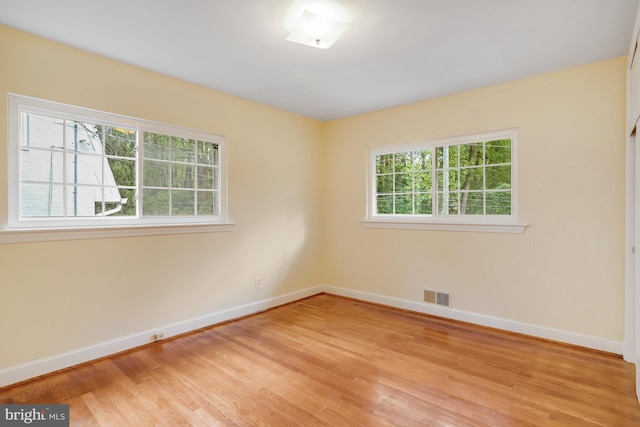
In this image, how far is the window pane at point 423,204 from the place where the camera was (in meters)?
3.79

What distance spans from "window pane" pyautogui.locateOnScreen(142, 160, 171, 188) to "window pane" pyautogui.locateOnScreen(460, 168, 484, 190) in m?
3.09

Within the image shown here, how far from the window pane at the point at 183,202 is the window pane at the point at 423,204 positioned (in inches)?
101

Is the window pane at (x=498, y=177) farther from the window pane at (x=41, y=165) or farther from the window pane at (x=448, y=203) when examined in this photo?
the window pane at (x=41, y=165)

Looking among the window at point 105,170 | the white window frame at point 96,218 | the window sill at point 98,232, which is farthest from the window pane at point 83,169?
the window sill at point 98,232

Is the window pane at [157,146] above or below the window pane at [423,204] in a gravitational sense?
above

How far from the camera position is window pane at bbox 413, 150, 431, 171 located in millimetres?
3791

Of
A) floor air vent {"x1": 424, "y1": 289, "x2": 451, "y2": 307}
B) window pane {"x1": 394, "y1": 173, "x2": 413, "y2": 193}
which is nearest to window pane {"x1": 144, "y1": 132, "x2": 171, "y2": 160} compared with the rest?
window pane {"x1": 394, "y1": 173, "x2": 413, "y2": 193}

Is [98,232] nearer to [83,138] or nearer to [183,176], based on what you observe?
[83,138]

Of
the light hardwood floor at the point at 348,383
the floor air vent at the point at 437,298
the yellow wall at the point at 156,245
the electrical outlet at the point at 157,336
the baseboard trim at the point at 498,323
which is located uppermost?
the yellow wall at the point at 156,245

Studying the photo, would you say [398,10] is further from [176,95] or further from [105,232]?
[105,232]

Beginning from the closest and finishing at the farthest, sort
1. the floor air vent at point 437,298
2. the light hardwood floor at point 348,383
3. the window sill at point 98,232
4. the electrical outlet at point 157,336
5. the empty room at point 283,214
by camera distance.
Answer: the light hardwood floor at point 348,383
the empty room at point 283,214
the window sill at point 98,232
the electrical outlet at point 157,336
the floor air vent at point 437,298

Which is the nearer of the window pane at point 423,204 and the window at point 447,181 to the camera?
the window at point 447,181

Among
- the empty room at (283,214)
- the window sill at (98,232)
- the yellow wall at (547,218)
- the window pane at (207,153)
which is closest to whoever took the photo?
the empty room at (283,214)

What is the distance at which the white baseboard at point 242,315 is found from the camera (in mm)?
2320
